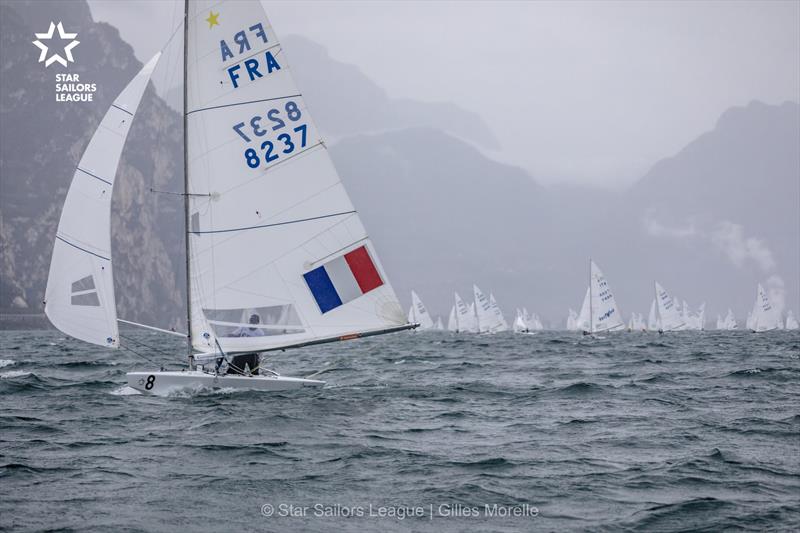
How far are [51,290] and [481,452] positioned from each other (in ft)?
33.8

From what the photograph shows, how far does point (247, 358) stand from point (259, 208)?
12.4ft

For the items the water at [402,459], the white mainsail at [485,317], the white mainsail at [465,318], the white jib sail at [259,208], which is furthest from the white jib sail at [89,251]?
the white mainsail at [465,318]

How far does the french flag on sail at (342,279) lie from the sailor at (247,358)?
1560 mm

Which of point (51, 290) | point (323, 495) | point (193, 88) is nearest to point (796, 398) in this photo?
point (323, 495)

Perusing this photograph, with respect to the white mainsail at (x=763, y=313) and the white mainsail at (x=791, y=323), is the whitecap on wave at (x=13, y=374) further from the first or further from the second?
the white mainsail at (x=791, y=323)

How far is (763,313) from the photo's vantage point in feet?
332

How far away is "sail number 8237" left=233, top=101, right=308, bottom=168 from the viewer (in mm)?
19375

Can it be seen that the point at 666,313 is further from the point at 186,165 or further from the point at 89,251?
the point at 89,251

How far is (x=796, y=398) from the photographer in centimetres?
2041

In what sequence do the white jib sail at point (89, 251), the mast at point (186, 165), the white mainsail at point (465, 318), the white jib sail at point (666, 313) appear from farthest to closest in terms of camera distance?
the white mainsail at point (465, 318)
the white jib sail at point (666, 313)
the mast at point (186, 165)
the white jib sail at point (89, 251)

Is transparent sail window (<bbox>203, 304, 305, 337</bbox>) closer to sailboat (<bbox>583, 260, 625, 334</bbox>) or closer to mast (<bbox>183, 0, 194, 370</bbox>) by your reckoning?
mast (<bbox>183, 0, 194, 370</bbox>)

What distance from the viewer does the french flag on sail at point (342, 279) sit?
64.4 ft

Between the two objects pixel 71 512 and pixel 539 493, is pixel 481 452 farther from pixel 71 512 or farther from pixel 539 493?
pixel 71 512
